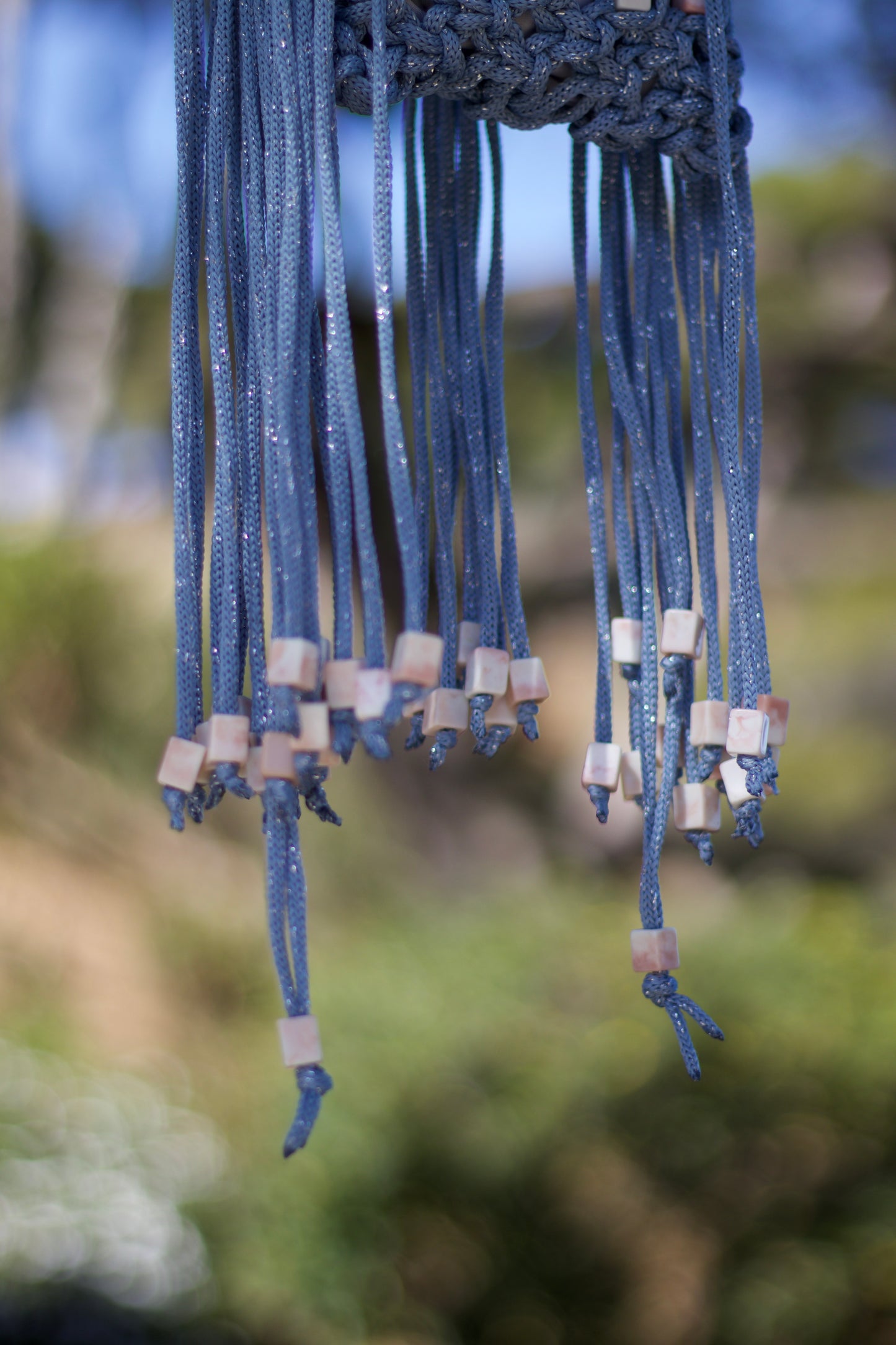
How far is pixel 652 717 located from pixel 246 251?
0.21 metres

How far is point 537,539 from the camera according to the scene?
2.02m

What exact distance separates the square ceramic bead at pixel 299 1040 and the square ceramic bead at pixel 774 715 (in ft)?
0.55

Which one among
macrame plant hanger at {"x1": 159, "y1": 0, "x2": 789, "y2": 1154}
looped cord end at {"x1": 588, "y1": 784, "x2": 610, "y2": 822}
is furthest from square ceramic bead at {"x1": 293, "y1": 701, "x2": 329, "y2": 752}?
looped cord end at {"x1": 588, "y1": 784, "x2": 610, "y2": 822}

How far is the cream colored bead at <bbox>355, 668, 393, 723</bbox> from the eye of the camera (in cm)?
29

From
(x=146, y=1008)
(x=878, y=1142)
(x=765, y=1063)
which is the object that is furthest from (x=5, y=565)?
(x=878, y=1142)

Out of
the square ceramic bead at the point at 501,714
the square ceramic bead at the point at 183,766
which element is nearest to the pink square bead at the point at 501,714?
the square ceramic bead at the point at 501,714

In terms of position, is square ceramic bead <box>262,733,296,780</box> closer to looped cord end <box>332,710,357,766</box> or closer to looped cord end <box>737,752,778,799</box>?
looped cord end <box>332,710,357,766</box>

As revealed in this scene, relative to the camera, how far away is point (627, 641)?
385mm

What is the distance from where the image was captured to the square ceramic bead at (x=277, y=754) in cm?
30

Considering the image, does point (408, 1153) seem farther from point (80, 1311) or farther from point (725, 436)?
point (725, 436)

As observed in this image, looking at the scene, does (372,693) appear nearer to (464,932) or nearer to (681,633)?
(681,633)

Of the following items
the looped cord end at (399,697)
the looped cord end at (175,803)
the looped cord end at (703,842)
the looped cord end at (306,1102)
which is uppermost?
the looped cord end at (399,697)

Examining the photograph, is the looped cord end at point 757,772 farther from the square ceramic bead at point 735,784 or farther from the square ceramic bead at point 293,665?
the square ceramic bead at point 293,665

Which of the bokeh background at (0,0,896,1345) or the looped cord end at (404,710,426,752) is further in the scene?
the bokeh background at (0,0,896,1345)
